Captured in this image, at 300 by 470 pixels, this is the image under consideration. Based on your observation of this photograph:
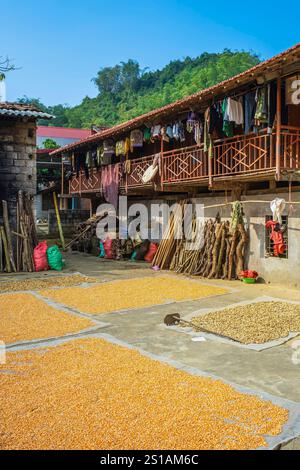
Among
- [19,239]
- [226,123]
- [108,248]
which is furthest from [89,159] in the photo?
[226,123]

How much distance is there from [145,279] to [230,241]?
279cm

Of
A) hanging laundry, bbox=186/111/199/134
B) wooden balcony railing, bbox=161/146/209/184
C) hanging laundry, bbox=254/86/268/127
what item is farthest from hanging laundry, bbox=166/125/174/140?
hanging laundry, bbox=254/86/268/127

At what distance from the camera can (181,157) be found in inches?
573

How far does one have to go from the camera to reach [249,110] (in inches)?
423

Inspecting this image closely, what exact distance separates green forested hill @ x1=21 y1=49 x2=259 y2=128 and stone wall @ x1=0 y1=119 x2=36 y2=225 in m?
37.0

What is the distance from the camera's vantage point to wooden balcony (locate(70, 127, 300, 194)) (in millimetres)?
9898

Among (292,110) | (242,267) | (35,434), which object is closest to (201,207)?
(242,267)

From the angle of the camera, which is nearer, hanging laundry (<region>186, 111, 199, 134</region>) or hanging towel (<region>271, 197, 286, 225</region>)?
hanging towel (<region>271, 197, 286, 225</region>)

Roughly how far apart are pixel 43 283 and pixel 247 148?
21.9ft

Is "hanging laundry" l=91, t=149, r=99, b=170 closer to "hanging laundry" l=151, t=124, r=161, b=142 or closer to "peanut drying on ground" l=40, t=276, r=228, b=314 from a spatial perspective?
"hanging laundry" l=151, t=124, r=161, b=142

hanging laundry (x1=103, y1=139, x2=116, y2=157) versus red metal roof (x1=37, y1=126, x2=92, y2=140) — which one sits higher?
red metal roof (x1=37, y1=126, x2=92, y2=140)

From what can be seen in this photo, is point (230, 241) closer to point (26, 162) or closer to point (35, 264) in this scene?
point (35, 264)

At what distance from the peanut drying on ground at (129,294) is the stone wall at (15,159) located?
18.3ft

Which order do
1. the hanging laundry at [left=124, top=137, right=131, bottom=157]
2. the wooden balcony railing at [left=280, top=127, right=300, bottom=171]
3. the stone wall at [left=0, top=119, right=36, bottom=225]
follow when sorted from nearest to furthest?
the wooden balcony railing at [left=280, top=127, right=300, bottom=171] < the stone wall at [left=0, top=119, right=36, bottom=225] < the hanging laundry at [left=124, top=137, right=131, bottom=157]
